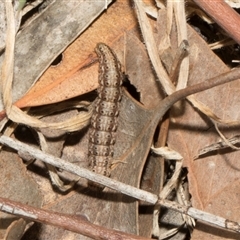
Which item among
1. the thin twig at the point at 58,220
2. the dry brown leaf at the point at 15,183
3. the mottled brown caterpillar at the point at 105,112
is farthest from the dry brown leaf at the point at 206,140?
the dry brown leaf at the point at 15,183

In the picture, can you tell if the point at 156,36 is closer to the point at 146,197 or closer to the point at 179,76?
the point at 179,76

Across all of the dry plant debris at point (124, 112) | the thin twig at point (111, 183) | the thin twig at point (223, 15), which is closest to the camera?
the thin twig at point (223, 15)

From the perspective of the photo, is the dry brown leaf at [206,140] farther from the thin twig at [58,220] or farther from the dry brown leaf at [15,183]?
the dry brown leaf at [15,183]

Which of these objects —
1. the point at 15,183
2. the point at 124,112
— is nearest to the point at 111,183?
the point at 124,112

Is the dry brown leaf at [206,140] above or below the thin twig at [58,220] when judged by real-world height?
below

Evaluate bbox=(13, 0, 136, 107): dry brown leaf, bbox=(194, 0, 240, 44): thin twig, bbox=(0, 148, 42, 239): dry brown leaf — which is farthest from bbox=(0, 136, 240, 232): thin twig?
bbox=(194, 0, 240, 44): thin twig

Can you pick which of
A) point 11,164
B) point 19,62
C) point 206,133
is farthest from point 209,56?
point 11,164
